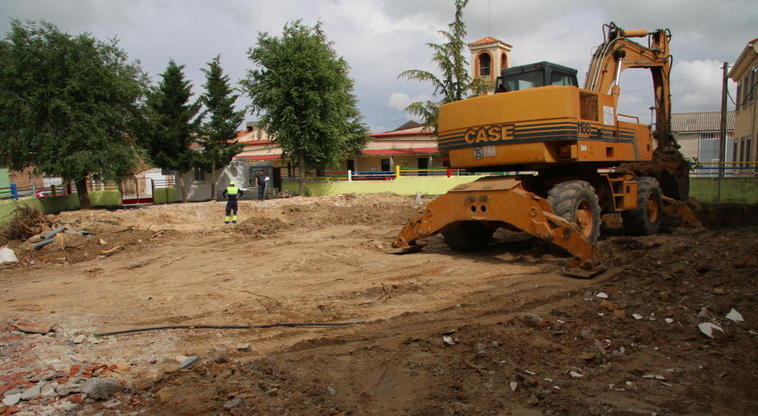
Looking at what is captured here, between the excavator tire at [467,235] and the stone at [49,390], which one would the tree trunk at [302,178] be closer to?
the excavator tire at [467,235]

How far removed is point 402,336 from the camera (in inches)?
205

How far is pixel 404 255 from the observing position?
31.2ft

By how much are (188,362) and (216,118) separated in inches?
1026

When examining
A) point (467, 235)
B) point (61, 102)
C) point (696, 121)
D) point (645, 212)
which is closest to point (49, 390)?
point (467, 235)

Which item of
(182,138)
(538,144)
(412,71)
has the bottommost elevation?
(538,144)

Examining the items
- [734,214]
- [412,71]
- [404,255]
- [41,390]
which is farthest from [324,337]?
[412,71]

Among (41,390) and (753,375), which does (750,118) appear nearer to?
(753,375)

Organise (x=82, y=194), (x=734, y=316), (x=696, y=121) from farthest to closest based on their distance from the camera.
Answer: (x=696, y=121) → (x=82, y=194) → (x=734, y=316)

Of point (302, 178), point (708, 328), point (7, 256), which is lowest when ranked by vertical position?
point (7, 256)

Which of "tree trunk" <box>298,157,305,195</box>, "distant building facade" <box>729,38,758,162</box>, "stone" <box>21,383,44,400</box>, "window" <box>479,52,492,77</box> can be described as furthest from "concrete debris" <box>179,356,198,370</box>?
"window" <box>479,52,492,77</box>

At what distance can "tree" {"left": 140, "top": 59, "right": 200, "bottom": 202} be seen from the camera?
26.6 m

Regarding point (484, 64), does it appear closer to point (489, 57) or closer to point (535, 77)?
point (489, 57)

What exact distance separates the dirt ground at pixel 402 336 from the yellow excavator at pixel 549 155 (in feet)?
2.07

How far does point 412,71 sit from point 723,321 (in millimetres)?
22363
